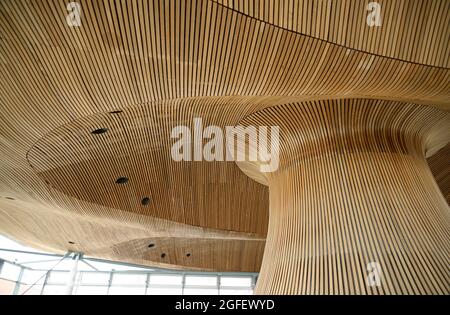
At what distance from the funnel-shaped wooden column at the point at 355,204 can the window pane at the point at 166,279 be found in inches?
474

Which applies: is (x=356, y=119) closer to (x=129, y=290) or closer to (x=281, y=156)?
(x=281, y=156)

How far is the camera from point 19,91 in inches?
193

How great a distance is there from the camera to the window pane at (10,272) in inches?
637

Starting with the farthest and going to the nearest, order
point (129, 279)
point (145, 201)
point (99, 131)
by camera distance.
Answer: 1. point (129, 279)
2. point (145, 201)
3. point (99, 131)

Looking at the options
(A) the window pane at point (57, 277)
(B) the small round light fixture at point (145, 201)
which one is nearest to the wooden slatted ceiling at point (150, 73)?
(B) the small round light fixture at point (145, 201)

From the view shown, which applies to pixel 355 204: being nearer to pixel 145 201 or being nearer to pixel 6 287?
pixel 145 201

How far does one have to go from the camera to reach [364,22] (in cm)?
378

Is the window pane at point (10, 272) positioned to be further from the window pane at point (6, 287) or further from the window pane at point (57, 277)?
the window pane at point (57, 277)

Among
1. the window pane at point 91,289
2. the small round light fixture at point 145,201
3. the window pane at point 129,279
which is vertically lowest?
the small round light fixture at point 145,201

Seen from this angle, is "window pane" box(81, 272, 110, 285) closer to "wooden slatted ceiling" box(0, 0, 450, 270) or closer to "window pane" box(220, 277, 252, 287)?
"window pane" box(220, 277, 252, 287)

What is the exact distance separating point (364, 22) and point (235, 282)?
609 inches

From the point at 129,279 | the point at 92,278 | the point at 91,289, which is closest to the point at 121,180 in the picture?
the point at 129,279

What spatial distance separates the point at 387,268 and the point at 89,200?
726 cm
